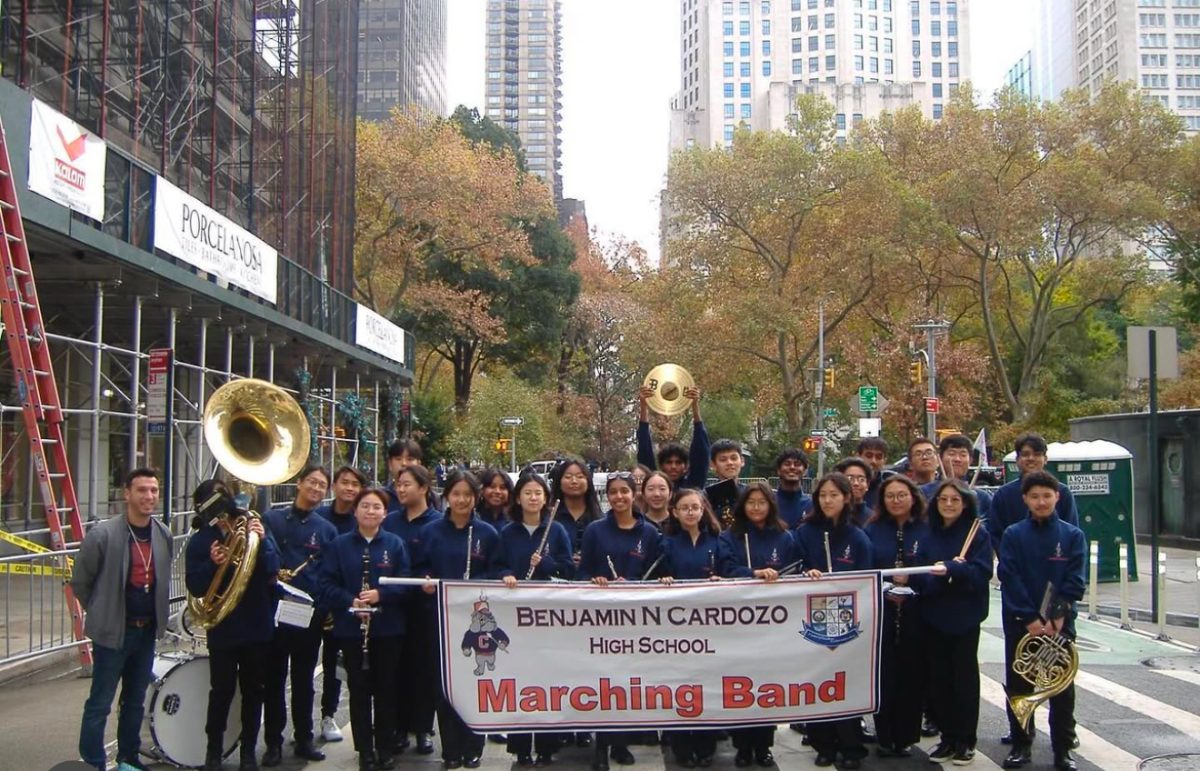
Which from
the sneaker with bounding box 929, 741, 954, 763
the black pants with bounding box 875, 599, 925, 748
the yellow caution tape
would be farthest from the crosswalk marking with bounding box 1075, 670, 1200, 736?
the yellow caution tape

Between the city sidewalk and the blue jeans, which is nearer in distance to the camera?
the blue jeans

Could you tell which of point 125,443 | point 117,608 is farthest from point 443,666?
point 125,443

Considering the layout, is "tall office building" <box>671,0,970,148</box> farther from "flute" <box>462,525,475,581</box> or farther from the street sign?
"flute" <box>462,525,475,581</box>

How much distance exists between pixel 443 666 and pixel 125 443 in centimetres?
1871

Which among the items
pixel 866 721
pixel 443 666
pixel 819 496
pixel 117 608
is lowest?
pixel 866 721

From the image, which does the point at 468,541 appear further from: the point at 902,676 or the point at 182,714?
the point at 902,676

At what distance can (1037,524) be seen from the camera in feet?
23.1

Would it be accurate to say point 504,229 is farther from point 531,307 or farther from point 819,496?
point 819,496

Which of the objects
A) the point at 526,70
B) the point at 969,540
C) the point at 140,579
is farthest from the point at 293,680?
the point at 526,70

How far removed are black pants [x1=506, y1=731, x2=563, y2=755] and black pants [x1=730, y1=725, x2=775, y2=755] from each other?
1129 mm

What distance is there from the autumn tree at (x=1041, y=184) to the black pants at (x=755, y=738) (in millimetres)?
31732

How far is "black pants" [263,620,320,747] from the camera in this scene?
713 cm

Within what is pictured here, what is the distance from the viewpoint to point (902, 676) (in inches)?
283

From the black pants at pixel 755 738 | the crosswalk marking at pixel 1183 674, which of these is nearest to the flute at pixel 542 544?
the black pants at pixel 755 738
